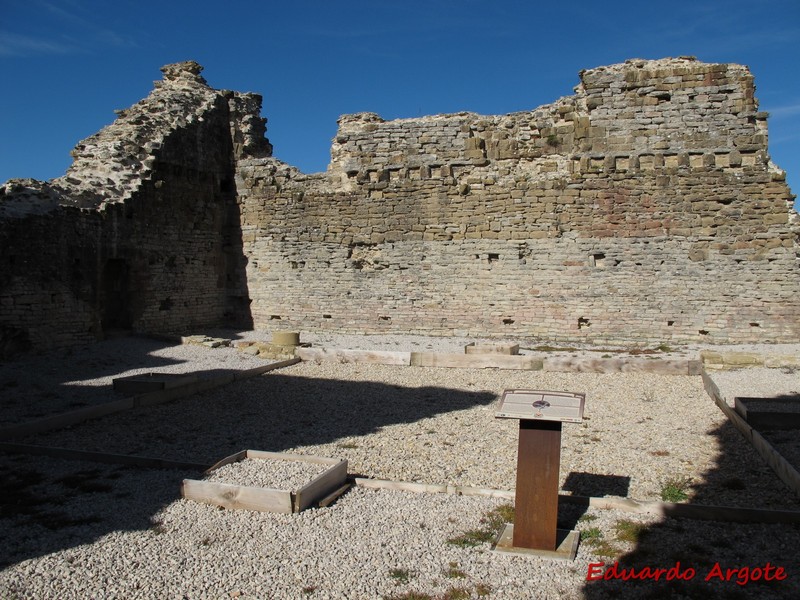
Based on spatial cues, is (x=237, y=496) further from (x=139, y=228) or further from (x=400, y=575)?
(x=139, y=228)

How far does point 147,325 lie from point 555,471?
1372cm

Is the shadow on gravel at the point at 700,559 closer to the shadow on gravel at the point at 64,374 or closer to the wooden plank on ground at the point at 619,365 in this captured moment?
the wooden plank on ground at the point at 619,365

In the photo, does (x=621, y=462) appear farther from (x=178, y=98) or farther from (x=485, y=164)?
(x=178, y=98)

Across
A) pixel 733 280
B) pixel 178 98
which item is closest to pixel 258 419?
pixel 733 280

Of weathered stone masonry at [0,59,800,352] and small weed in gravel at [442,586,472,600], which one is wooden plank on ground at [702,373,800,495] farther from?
weathered stone masonry at [0,59,800,352]

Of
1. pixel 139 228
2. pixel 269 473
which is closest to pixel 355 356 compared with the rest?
pixel 139 228

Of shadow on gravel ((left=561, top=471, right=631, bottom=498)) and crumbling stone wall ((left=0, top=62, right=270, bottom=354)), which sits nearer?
shadow on gravel ((left=561, top=471, right=631, bottom=498))

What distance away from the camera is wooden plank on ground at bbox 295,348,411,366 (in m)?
13.5

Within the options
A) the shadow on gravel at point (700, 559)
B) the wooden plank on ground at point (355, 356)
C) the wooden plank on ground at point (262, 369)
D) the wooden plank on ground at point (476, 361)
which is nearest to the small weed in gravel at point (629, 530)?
the shadow on gravel at point (700, 559)

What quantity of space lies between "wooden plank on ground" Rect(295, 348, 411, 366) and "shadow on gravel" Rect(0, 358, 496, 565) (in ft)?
4.72

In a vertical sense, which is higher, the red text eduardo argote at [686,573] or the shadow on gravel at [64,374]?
the red text eduardo argote at [686,573]

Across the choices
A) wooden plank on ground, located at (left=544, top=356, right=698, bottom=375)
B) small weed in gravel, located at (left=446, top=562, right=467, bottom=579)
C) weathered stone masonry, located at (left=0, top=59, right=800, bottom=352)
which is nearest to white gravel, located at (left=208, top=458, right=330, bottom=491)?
small weed in gravel, located at (left=446, top=562, right=467, bottom=579)

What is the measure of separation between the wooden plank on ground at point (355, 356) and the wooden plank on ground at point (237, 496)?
7.79m

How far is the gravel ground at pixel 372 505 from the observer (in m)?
4.47
